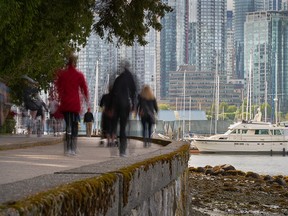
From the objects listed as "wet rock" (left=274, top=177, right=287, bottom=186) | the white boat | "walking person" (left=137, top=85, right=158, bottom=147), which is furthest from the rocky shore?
the white boat

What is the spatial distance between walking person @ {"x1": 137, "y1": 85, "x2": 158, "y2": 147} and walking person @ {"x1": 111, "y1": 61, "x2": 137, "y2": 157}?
5.40 metres

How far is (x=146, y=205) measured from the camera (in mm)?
8008

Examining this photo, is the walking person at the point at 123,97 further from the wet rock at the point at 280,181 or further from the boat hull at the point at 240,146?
the boat hull at the point at 240,146

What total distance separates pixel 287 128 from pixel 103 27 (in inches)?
2895

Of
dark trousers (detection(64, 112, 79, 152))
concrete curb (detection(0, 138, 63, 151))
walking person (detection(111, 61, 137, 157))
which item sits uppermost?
walking person (detection(111, 61, 137, 157))

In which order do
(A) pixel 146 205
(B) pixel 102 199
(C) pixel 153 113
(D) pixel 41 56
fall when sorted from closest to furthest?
1. (B) pixel 102 199
2. (A) pixel 146 205
3. (C) pixel 153 113
4. (D) pixel 41 56

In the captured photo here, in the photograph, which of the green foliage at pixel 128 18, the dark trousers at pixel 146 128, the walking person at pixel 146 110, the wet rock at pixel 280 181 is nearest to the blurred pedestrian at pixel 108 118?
the walking person at pixel 146 110

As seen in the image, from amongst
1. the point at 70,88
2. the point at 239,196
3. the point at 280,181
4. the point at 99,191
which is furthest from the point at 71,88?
the point at 280,181

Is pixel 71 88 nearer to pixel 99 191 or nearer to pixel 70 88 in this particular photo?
pixel 70 88

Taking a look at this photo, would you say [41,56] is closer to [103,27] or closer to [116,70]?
[103,27]

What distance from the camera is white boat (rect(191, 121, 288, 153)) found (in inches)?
3386

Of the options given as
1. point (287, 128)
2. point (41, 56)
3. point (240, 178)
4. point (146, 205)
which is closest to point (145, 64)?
point (287, 128)

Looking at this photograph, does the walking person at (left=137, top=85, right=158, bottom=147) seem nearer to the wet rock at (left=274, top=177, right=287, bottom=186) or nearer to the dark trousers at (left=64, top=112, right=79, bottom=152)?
the dark trousers at (left=64, top=112, right=79, bottom=152)

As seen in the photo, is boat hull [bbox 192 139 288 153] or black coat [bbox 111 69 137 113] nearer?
black coat [bbox 111 69 137 113]
